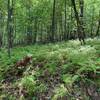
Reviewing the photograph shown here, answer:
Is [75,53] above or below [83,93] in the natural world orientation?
above

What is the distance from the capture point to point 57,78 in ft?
23.0

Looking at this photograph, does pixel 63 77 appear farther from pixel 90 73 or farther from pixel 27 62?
pixel 27 62

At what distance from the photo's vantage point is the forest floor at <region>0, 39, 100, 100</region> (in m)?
6.31

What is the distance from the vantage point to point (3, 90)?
725cm

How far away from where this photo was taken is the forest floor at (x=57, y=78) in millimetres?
6309

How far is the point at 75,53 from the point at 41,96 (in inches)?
99.9

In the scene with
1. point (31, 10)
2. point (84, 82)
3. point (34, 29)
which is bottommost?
point (84, 82)

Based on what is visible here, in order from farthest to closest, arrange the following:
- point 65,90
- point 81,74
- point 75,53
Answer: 1. point 75,53
2. point 81,74
3. point 65,90

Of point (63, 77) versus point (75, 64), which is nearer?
point (63, 77)

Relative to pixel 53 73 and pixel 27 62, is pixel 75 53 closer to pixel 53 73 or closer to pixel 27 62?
pixel 53 73

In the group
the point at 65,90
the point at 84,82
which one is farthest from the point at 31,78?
the point at 84,82

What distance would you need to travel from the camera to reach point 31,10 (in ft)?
89.6

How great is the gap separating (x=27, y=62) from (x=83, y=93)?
326 centimetres

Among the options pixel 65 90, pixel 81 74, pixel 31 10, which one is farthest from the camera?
pixel 31 10
